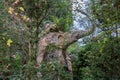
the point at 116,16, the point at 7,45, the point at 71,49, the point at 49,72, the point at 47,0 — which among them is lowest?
the point at 71,49

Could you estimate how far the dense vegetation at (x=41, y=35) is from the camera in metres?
3.55

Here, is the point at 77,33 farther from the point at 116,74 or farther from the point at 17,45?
the point at 17,45

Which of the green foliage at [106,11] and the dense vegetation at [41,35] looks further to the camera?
the green foliage at [106,11]

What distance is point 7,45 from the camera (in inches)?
157

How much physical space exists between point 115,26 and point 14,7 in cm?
138

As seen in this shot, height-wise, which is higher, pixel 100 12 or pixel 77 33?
pixel 100 12

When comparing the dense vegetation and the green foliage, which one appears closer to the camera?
the dense vegetation

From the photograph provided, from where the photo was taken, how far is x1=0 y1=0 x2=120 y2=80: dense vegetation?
3.55 metres

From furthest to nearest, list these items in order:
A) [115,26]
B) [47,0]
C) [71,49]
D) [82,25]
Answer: [71,49], [82,25], [115,26], [47,0]

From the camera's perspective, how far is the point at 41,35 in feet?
13.9

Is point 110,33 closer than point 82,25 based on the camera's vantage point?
Yes

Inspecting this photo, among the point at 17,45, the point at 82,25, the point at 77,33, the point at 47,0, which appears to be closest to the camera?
the point at 47,0

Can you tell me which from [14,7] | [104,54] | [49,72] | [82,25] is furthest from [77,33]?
[49,72]

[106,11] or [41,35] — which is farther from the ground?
[106,11]
